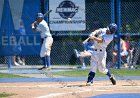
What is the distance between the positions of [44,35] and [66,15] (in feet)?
6.38

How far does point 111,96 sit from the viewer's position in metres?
11.6

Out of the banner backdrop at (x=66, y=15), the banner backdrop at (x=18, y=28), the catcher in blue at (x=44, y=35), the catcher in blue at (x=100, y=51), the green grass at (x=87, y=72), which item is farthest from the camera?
the banner backdrop at (x=66, y=15)

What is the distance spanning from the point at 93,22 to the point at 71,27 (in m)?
1.05

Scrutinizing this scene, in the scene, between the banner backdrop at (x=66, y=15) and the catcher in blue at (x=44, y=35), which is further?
the banner backdrop at (x=66, y=15)

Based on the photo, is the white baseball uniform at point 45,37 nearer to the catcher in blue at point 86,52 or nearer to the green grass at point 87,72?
the green grass at point 87,72

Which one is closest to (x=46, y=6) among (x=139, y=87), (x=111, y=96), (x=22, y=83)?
(x=22, y=83)

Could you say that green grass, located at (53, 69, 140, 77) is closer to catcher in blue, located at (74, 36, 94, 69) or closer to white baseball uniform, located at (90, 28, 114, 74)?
catcher in blue, located at (74, 36, 94, 69)

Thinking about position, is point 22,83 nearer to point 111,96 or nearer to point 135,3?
point 111,96

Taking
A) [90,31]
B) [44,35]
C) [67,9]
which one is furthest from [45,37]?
[90,31]

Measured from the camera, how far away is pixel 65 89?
1305 centimetres

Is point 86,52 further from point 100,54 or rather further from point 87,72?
point 100,54

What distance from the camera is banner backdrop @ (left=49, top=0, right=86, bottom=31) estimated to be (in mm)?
20406

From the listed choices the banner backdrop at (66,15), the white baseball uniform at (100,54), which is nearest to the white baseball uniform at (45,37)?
the banner backdrop at (66,15)

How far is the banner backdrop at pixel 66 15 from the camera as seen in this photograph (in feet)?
66.9
